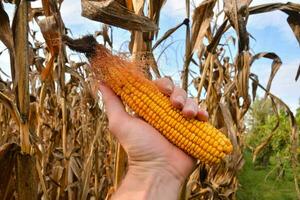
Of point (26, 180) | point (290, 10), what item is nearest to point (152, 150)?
point (26, 180)

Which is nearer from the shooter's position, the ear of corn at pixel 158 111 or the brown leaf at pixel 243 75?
the ear of corn at pixel 158 111

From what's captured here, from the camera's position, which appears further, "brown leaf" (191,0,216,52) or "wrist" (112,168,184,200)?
"brown leaf" (191,0,216,52)

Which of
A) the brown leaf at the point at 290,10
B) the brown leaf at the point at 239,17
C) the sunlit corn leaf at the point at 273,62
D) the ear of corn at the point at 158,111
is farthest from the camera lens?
the sunlit corn leaf at the point at 273,62

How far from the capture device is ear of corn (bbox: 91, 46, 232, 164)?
146cm

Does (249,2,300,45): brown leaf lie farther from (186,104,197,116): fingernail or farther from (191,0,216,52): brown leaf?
(186,104,197,116): fingernail

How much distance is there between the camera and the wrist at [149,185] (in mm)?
1613

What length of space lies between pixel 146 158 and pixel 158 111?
0.73ft

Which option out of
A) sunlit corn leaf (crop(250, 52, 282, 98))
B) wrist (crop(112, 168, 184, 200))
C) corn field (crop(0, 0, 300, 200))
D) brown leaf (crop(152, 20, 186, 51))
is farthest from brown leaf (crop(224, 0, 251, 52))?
sunlit corn leaf (crop(250, 52, 282, 98))

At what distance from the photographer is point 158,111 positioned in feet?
4.98

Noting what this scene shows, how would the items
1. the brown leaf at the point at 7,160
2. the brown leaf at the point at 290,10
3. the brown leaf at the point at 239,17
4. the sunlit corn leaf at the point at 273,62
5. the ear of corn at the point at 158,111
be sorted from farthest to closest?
the sunlit corn leaf at the point at 273,62
the brown leaf at the point at 290,10
the brown leaf at the point at 239,17
the brown leaf at the point at 7,160
the ear of corn at the point at 158,111

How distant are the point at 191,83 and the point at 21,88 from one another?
335 centimetres

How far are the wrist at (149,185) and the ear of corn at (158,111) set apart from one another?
0.47ft

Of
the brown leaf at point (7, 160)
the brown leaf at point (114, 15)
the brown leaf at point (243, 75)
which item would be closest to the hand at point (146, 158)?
the brown leaf at point (114, 15)

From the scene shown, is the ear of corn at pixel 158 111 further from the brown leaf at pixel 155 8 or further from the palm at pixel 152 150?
the brown leaf at pixel 155 8
